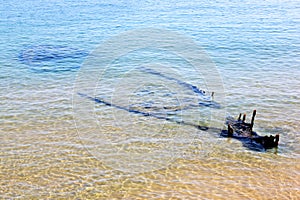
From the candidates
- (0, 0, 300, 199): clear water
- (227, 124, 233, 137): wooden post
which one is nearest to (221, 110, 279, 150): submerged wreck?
(227, 124, 233, 137): wooden post

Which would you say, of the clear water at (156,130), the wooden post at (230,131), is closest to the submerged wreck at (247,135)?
the wooden post at (230,131)

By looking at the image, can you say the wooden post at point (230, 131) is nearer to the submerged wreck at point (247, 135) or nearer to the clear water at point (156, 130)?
the submerged wreck at point (247, 135)

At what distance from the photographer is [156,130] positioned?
20625 mm

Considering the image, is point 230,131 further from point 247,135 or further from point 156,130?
point 156,130

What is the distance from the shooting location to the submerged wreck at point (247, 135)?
18.4m

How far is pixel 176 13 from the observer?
5509cm

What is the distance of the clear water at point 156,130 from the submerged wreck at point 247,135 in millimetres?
455

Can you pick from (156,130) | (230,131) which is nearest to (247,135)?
(230,131)

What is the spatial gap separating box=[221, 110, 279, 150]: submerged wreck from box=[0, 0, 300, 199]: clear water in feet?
1.49

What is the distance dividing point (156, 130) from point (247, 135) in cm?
493

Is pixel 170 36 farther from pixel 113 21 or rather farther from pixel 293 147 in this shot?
pixel 293 147

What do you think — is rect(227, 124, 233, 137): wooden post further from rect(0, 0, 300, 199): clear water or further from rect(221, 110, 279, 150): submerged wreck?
rect(0, 0, 300, 199): clear water

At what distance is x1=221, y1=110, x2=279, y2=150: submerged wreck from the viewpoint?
60.2 feet

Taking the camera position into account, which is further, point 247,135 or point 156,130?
point 156,130
